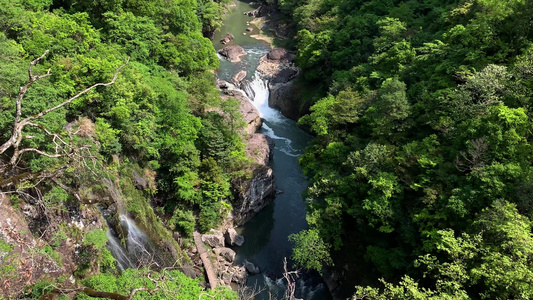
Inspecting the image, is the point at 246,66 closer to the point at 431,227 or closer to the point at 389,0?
the point at 389,0

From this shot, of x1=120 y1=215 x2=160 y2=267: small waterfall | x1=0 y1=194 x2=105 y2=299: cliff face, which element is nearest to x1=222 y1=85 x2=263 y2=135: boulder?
x1=120 y1=215 x2=160 y2=267: small waterfall

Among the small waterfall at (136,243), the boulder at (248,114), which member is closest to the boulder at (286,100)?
the boulder at (248,114)

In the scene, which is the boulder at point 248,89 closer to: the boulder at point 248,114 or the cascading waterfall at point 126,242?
the boulder at point 248,114

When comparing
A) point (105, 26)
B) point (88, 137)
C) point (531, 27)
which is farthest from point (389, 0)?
point (88, 137)

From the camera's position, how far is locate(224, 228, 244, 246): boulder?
24703mm

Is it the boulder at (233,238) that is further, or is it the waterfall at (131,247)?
the boulder at (233,238)

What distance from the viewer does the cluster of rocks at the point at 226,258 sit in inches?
879

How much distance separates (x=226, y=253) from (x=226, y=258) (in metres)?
0.32

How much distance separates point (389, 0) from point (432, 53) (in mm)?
15887

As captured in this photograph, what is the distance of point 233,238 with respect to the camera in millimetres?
24781

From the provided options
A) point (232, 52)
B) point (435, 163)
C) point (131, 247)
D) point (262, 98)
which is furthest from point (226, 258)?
point (232, 52)

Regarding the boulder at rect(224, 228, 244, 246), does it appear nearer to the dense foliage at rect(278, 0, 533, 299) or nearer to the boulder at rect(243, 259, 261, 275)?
the boulder at rect(243, 259, 261, 275)

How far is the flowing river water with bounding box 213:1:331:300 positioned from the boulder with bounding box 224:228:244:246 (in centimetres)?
46

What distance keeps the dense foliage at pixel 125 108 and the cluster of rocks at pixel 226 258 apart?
40.5 inches
